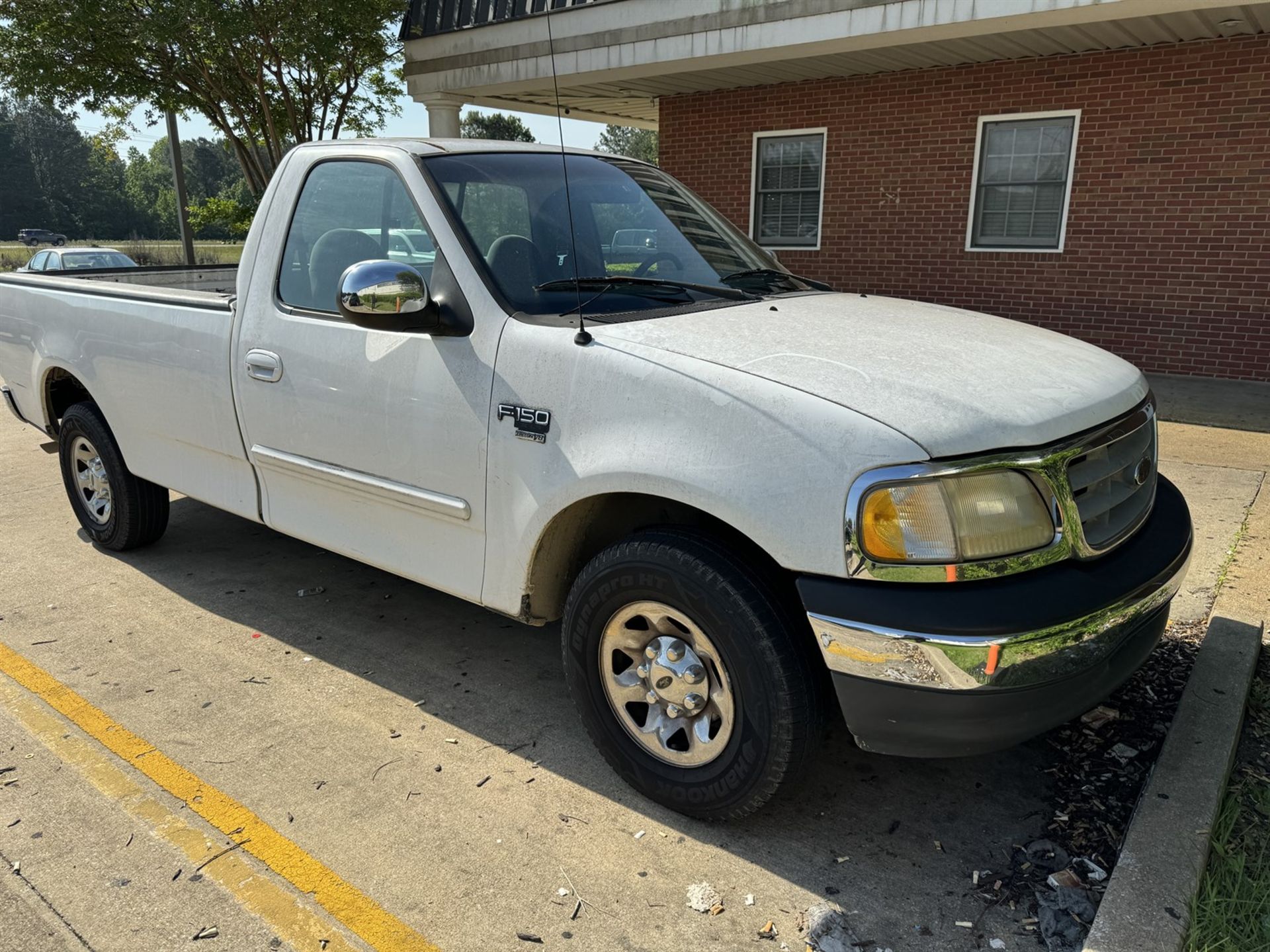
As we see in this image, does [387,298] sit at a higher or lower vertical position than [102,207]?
lower

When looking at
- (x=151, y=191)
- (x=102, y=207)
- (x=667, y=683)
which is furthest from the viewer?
(x=151, y=191)

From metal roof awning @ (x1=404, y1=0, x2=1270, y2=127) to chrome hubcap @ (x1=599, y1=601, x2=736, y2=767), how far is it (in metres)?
5.05

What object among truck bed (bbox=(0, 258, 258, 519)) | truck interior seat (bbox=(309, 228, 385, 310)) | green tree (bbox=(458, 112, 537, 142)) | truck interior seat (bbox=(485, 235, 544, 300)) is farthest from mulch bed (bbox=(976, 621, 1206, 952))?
green tree (bbox=(458, 112, 537, 142))

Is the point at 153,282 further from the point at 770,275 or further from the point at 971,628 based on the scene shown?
the point at 971,628

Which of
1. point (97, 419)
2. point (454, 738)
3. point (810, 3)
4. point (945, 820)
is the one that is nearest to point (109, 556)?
point (97, 419)

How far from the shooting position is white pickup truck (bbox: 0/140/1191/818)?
2.34 meters

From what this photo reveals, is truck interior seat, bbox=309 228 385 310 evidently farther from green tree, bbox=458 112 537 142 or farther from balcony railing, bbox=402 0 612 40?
green tree, bbox=458 112 537 142

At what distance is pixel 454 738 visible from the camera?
3385mm

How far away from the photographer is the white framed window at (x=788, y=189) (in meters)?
11.5

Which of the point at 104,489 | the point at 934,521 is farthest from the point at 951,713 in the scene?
the point at 104,489

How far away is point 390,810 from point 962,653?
70.8 inches

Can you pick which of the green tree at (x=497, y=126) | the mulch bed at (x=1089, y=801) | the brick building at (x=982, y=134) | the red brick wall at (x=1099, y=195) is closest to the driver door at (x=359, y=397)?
the mulch bed at (x=1089, y=801)

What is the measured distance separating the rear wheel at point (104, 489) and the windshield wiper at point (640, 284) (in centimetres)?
293

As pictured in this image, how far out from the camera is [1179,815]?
8.76 feet
